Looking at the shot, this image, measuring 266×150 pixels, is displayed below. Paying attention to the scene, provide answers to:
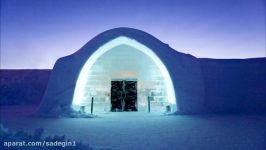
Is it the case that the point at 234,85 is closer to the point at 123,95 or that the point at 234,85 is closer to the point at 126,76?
the point at 126,76

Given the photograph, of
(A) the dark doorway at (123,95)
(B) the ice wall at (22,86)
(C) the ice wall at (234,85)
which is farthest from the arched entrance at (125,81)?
(B) the ice wall at (22,86)

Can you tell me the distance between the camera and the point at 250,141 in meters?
5.82

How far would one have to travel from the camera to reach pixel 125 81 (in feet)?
53.6

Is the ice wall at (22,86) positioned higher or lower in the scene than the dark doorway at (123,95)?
higher

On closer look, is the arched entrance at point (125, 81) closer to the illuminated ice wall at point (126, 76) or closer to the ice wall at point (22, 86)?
the illuminated ice wall at point (126, 76)

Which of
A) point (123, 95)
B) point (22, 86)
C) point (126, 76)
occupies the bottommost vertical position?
point (123, 95)

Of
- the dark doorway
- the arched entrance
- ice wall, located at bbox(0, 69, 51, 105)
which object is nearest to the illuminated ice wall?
the arched entrance

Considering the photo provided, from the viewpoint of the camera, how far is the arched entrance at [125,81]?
51.2ft

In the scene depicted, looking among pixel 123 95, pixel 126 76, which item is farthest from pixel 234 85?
pixel 123 95

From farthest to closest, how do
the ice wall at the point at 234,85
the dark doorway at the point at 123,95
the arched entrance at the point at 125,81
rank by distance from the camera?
the dark doorway at the point at 123,95
the arched entrance at the point at 125,81
the ice wall at the point at 234,85

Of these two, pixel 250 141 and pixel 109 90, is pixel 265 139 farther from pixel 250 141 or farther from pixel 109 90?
pixel 109 90

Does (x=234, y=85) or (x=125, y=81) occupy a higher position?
(x=125, y=81)

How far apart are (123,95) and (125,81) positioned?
0.81 m

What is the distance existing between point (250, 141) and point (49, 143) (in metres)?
3.96
